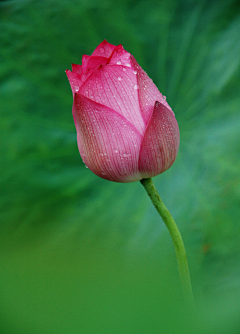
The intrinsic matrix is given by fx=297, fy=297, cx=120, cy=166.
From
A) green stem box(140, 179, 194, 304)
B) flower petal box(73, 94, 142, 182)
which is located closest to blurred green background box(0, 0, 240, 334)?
green stem box(140, 179, 194, 304)

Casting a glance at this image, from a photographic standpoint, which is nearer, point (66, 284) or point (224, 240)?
point (66, 284)

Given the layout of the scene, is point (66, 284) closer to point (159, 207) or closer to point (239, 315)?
point (239, 315)

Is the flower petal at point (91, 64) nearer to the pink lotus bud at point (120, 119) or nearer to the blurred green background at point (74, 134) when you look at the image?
the pink lotus bud at point (120, 119)

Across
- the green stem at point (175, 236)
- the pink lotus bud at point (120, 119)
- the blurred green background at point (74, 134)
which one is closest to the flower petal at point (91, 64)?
the pink lotus bud at point (120, 119)

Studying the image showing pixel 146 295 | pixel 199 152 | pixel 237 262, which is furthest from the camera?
pixel 199 152

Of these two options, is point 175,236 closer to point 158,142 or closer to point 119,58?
point 158,142

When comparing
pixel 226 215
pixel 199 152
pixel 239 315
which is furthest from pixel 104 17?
pixel 239 315

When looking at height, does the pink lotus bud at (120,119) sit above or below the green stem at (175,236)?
above

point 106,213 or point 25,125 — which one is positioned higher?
point 25,125
